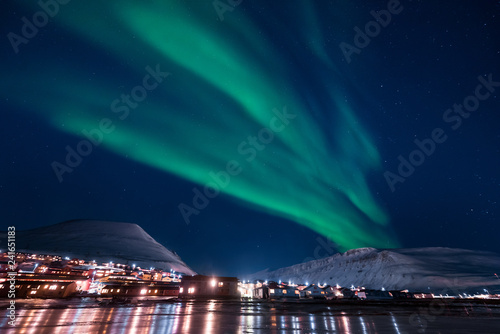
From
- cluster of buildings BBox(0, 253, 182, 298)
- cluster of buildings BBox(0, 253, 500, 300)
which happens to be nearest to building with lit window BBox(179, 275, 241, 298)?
cluster of buildings BBox(0, 253, 500, 300)

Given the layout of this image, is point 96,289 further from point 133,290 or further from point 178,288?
point 178,288

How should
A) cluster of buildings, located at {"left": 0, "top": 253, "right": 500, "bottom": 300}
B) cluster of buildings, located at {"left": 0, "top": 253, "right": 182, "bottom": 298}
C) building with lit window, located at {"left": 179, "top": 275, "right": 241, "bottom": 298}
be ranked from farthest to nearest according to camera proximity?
building with lit window, located at {"left": 179, "top": 275, "right": 241, "bottom": 298}, cluster of buildings, located at {"left": 0, "top": 253, "right": 500, "bottom": 300}, cluster of buildings, located at {"left": 0, "top": 253, "right": 182, "bottom": 298}

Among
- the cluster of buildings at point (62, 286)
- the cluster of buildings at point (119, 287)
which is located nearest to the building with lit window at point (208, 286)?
the cluster of buildings at point (119, 287)

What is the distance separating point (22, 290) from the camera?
48.7 meters

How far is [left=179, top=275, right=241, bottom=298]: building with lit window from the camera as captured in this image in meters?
79.0

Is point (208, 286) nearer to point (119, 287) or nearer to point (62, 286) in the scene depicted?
point (119, 287)

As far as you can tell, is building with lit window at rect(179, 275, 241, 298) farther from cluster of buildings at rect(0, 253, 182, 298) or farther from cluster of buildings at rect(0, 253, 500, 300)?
cluster of buildings at rect(0, 253, 182, 298)

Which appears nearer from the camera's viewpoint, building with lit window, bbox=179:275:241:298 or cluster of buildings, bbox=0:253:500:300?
cluster of buildings, bbox=0:253:500:300

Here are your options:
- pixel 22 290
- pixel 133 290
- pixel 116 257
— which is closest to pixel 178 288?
pixel 133 290

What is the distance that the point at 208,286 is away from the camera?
8019cm

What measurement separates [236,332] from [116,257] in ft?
691

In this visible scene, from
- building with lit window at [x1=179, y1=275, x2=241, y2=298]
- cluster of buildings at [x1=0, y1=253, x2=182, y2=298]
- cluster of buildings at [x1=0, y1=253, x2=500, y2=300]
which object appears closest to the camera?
cluster of buildings at [x1=0, y1=253, x2=182, y2=298]

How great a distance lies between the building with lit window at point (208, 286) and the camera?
259ft

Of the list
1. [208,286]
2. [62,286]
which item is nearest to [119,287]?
[62,286]
